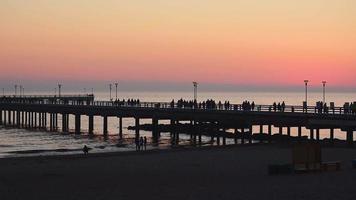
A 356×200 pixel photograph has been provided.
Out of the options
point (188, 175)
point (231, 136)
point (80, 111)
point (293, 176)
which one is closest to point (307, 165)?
point (293, 176)

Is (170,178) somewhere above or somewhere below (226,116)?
below

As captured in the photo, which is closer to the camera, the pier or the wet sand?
the wet sand

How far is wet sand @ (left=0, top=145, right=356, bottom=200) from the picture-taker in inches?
765

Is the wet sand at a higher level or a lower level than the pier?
lower

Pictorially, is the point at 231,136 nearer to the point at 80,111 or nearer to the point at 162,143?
the point at 162,143

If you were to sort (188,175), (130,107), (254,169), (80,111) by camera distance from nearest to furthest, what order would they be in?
(188,175) < (254,169) < (130,107) < (80,111)

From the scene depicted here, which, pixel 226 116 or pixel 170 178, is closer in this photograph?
pixel 170 178

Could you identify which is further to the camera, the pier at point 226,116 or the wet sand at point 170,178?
the pier at point 226,116

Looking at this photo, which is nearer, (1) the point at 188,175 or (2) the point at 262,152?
(1) the point at 188,175

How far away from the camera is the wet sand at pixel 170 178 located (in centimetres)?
1944

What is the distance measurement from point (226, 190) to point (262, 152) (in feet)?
54.2

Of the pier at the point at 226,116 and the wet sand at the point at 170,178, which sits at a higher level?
the pier at the point at 226,116

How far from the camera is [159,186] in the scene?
2164cm

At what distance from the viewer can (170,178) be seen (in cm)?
2417
